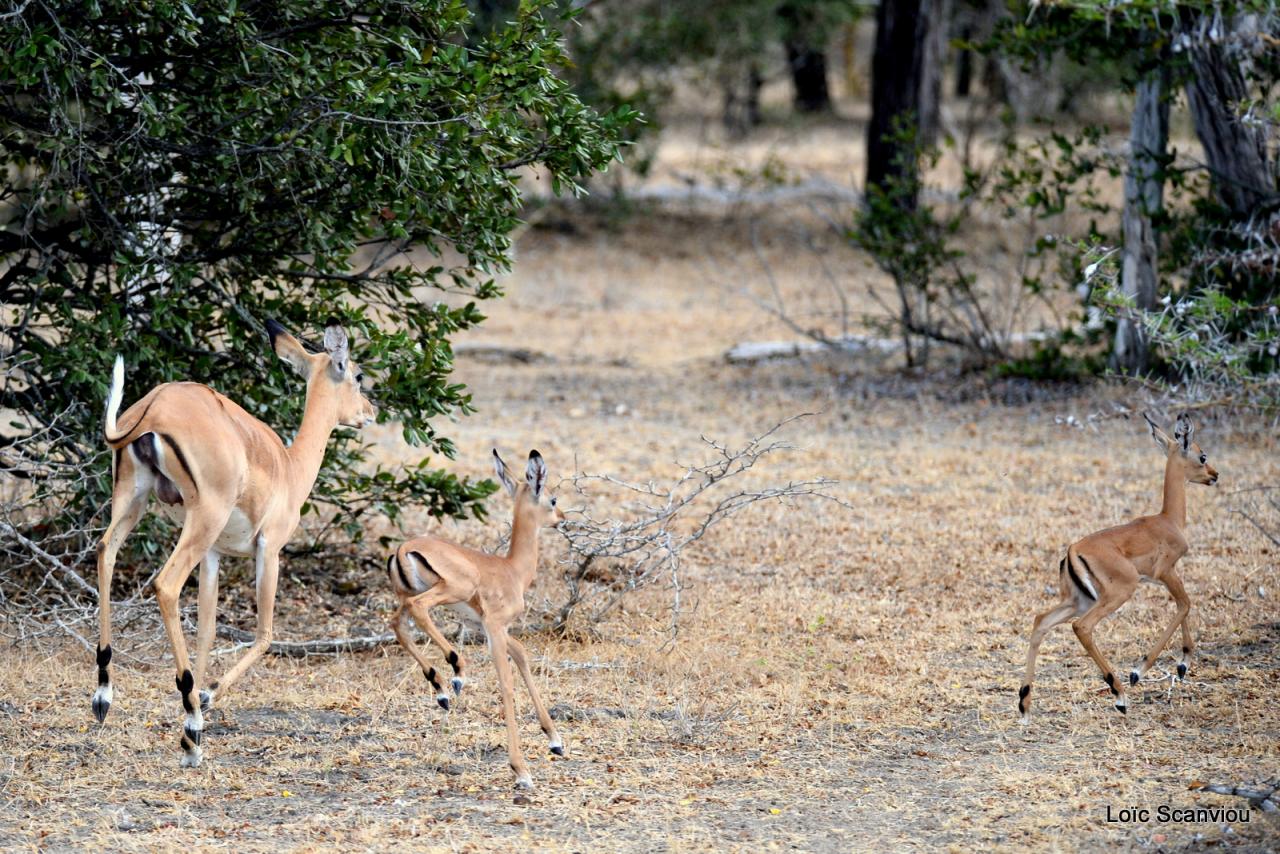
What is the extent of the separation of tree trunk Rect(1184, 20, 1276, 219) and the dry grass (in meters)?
2.10

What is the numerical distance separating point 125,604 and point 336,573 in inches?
69.5

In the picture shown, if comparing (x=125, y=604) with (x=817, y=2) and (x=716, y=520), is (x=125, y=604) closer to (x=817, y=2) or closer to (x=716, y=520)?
(x=716, y=520)

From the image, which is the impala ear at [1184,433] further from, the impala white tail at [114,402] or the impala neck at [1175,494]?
the impala white tail at [114,402]

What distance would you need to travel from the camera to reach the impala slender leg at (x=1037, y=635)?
590cm

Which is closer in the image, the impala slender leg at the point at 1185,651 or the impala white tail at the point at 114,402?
the impala white tail at the point at 114,402

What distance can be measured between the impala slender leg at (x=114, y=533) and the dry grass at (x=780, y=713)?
40 cm

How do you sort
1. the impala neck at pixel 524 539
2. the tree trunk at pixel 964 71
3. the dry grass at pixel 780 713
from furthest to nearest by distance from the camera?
the tree trunk at pixel 964 71 → the impala neck at pixel 524 539 → the dry grass at pixel 780 713

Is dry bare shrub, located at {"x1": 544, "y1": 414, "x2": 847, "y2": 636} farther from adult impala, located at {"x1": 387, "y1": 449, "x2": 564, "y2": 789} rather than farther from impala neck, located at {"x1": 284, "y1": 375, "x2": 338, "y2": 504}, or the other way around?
impala neck, located at {"x1": 284, "y1": 375, "x2": 338, "y2": 504}

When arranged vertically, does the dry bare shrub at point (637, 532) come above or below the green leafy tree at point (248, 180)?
below

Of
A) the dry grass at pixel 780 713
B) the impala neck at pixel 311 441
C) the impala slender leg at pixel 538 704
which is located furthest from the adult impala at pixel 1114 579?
the impala neck at pixel 311 441

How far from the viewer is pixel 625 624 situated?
290 inches

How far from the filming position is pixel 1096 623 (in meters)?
6.02

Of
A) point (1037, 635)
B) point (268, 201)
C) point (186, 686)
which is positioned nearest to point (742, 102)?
point (268, 201)

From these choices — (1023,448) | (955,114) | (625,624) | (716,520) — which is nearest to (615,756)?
(625,624)
